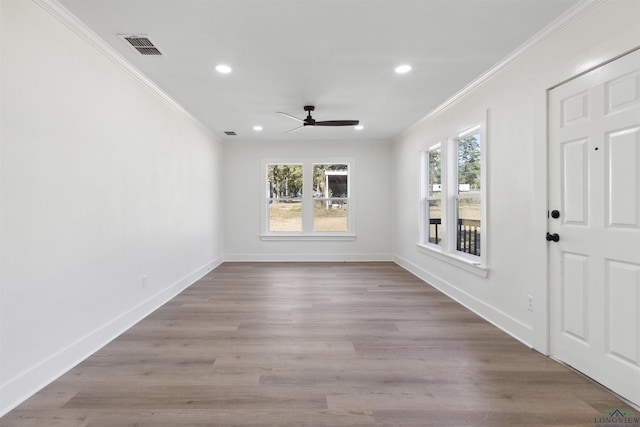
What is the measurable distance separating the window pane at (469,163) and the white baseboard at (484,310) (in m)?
1.29

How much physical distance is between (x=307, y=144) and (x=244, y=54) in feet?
12.2

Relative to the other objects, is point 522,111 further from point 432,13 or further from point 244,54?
point 244,54

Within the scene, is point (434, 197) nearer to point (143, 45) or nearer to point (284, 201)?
point (284, 201)

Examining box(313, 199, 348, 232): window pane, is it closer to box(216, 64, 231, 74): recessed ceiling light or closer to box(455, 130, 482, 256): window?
box(455, 130, 482, 256): window

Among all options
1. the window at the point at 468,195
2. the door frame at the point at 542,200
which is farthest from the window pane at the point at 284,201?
the door frame at the point at 542,200

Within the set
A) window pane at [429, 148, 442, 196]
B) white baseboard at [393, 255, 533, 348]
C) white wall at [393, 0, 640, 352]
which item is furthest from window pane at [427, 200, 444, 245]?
white wall at [393, 0, 640, 352]

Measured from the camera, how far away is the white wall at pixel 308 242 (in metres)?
6.42

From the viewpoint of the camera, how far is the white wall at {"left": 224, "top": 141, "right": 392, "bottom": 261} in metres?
6.42

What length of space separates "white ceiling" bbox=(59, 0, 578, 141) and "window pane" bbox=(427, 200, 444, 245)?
159cm

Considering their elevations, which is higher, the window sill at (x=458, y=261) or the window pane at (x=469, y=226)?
the window pane at (x=469, y=226)

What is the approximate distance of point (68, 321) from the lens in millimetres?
2195

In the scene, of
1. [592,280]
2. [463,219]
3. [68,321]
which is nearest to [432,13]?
[592,280]

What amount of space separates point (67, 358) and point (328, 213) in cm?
497

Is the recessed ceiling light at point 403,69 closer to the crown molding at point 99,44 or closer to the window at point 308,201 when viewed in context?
the crown molding at point 99,44
